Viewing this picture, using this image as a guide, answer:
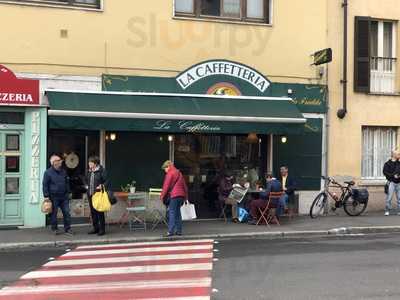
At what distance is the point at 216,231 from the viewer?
13.4 metres

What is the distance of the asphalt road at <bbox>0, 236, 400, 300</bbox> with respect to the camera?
24.7 feet

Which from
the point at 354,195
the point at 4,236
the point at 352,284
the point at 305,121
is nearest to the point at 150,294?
the point at 352,284

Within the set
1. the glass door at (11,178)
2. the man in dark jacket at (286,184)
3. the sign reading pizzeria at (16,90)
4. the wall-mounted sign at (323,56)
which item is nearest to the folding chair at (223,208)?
the man in dark jacket at (286,184)

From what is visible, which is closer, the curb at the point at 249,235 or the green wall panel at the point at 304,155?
the curb at the point at 249,235

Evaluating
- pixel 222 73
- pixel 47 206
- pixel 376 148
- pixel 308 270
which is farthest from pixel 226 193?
pixel 308 270

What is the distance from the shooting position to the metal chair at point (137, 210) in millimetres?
13849

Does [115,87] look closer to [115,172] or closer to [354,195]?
[115,172]

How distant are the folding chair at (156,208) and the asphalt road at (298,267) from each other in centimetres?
267

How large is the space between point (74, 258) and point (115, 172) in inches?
183

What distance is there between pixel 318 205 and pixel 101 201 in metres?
6.25

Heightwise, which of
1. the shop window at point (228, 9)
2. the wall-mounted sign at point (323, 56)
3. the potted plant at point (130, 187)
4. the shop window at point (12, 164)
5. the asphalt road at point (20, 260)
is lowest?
the asphalt road at point (20, 260)

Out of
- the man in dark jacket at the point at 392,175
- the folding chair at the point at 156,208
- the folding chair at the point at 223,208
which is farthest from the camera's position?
the man in dark jacket at the point at 392,175

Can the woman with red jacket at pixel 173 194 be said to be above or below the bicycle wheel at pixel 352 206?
above

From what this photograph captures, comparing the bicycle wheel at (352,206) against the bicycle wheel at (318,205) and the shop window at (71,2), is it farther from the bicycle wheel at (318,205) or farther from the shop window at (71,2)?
the shop window at (71,2)
